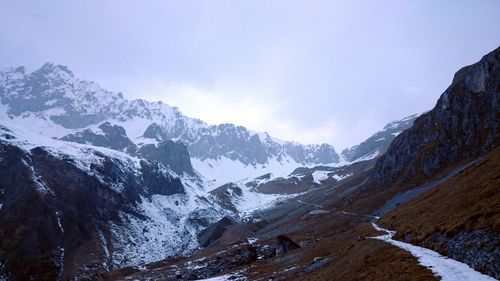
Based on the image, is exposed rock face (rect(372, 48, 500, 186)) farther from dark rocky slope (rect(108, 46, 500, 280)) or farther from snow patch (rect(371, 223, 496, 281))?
snow patch (rect(371, 223, 496, 281))

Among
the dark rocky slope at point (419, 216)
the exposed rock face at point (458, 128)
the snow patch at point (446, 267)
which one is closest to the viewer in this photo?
the snow patch at point (446, 267)

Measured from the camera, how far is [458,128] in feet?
416

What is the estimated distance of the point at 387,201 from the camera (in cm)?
12388

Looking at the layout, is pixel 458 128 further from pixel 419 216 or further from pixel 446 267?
pixel 446 267

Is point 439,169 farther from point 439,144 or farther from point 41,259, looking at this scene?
point 41,259

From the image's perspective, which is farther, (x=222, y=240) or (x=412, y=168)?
(x=222, y=240)

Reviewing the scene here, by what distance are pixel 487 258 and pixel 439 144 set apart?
4575 inches

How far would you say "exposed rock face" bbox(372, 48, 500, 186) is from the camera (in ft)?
371

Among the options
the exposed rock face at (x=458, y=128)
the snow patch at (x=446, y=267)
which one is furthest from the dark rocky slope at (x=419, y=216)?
the snow patch at (x=446, y=267)

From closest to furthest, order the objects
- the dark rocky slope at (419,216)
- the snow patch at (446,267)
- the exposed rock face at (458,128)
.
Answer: the snow patch at (446,267)
the dark rocky slope at (419,216)
the exposed rock face at (458,128)

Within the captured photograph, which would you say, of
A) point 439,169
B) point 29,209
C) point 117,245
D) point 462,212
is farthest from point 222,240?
point 462,212

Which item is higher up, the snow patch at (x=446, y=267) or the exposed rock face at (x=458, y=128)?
the exposed rock face at (x=458, y=128)

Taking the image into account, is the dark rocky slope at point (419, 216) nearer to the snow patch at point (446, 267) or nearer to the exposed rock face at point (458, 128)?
the exposed rock face at point (458, 128)

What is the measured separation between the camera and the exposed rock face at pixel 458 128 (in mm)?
113000
